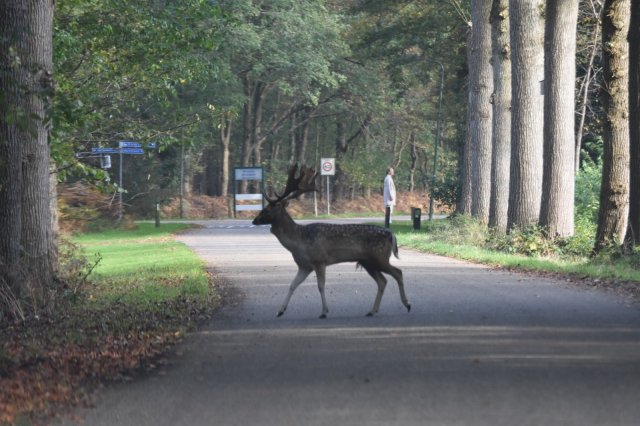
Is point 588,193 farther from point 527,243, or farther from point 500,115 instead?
point 527,243

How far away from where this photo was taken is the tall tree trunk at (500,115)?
109 feet

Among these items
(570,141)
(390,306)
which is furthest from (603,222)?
(390,306)

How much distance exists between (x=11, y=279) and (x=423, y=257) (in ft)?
48.2

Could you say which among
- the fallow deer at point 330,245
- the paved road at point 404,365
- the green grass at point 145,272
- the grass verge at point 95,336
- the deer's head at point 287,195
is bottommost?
the green grass at point 145,272

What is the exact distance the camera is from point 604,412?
799 centimetres

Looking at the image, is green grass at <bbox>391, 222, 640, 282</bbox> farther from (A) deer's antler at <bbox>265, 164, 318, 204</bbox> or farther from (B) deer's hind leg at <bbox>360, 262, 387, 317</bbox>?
(A) deer's antler at <bbox>265, 164, 318, 204</bbox>

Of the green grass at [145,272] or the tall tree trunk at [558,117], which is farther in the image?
the tall tree trunk at [558,117]

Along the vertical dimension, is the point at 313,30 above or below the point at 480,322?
above

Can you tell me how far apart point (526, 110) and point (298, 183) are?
16180 mm

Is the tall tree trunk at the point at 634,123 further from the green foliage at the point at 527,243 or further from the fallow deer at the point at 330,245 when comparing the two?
the fallow deer at the point at 330,245

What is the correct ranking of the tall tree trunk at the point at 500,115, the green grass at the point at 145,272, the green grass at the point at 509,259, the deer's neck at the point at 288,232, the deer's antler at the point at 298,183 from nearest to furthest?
the deer's neck at the point at 288,232 → the deer's antler at the point at 298,183 → the green grass at the point at 145,272 → the green grass at the point at 509,259 → the tall tree trunk at the point at 500,115

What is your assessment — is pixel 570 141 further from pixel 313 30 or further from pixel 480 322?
pixel 313 30

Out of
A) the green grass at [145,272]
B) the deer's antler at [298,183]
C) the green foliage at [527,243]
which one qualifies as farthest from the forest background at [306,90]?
the deer's antler at [298,183]

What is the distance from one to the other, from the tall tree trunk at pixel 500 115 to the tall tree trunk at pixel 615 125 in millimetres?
8420
